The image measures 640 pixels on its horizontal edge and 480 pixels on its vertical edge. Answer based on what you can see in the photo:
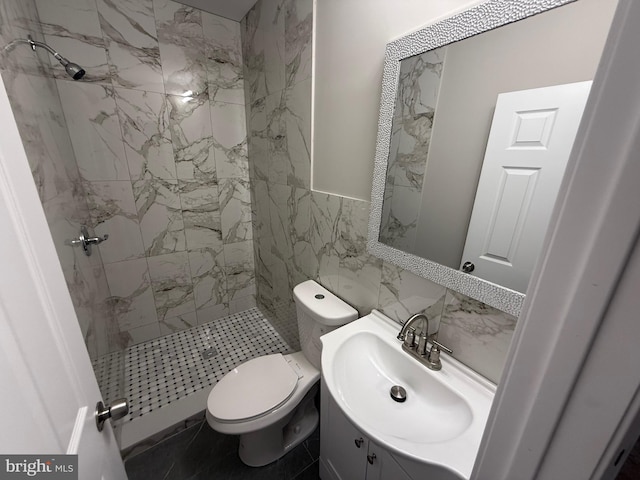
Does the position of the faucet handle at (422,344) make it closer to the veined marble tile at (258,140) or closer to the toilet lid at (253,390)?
the toilet lid at (253,390)

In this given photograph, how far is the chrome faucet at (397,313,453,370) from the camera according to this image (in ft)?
2.91

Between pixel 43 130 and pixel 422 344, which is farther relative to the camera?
pixel 43 130

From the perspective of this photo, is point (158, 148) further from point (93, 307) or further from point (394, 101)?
point (394, 101)

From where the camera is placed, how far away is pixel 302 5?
126 cm

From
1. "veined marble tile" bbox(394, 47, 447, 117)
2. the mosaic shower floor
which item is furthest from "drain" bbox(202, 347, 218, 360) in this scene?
"veined marble tile" bbox(394, 47, 447, 117)

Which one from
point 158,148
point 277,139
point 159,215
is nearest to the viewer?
point 277,139

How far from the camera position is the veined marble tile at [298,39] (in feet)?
4.12

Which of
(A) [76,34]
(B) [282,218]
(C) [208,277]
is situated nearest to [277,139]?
(B) [282,218]

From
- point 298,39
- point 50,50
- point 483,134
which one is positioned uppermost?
point 298,39

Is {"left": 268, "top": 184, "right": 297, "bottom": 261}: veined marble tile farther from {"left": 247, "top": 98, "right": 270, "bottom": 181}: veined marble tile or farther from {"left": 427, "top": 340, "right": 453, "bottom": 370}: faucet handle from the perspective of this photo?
{"left": 427, "top": 340, "right": 453, "bottom": 370}: faucet handle

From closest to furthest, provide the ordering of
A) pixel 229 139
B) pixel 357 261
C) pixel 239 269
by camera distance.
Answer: pixel 357 261, pixel 229 139, pixel 239 269

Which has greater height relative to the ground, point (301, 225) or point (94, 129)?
point (94, 129)

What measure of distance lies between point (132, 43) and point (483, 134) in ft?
6.82

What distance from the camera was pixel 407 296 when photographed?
1.02 m
